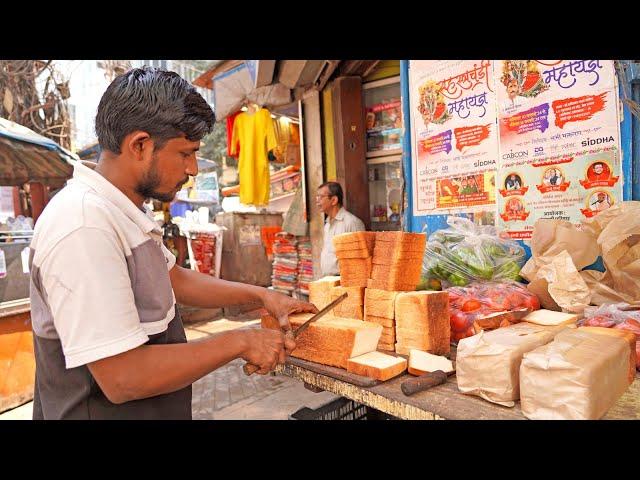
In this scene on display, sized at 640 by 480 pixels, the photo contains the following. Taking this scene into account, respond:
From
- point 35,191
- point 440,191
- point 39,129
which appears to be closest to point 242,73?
point 440,191

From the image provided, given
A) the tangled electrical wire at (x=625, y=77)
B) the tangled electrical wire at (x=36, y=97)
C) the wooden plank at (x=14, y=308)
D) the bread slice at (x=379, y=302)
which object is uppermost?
the tangled electrical wire at (x=36, y=97)

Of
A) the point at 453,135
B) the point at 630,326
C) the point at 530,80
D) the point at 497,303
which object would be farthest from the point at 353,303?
the point at 530,80

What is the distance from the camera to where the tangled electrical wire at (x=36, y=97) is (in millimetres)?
9429

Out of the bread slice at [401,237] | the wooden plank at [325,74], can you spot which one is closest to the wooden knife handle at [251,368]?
the bread slice at [401,237]

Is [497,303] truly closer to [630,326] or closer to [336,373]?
[630,326]

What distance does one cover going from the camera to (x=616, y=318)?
6.47 ft

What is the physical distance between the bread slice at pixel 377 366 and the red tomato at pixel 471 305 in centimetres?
62

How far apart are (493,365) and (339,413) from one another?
1848 millimetres

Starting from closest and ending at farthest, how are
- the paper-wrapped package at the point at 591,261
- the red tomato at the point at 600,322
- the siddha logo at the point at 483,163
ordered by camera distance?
the red tomato at the point at 600,322 → the paper-wrapped package at the point at 591,261 → the siddha logo at the point at 483,163

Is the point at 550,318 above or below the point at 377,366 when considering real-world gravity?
above

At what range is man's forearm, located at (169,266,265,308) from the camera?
2203 millimetres

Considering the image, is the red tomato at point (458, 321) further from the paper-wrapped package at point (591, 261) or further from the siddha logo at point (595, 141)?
the siddha logo at point (595, 141)

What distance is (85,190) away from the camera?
1.37m

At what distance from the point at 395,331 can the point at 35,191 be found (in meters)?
8.98
